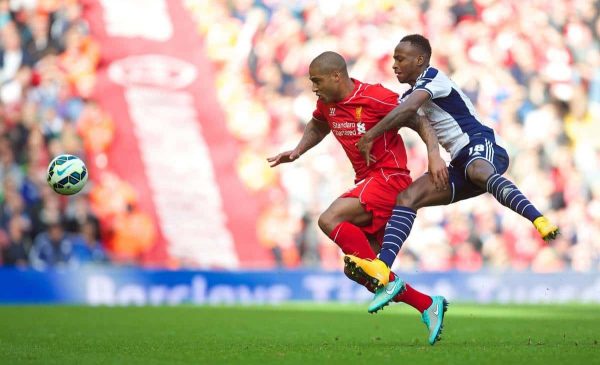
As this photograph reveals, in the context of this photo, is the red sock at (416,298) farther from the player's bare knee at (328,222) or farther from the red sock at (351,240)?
the player's bare knee at (328,222)

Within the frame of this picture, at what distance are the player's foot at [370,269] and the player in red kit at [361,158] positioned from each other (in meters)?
0.50

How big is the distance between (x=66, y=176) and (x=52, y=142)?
875 centimetres

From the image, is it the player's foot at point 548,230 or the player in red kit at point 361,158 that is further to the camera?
the player in red kit at point 361,158

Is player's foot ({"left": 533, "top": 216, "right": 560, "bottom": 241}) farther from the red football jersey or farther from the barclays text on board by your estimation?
the barclays text on board

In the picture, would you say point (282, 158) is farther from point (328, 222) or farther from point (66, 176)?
point (66, 176)

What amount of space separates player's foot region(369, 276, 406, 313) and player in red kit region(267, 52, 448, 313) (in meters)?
0.33

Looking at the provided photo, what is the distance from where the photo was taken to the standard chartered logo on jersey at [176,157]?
1738cm

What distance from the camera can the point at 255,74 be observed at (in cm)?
1844

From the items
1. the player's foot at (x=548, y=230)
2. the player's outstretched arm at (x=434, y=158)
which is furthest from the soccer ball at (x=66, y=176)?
the player's foot at (x=548, y=230)

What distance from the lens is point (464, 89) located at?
1897 cm

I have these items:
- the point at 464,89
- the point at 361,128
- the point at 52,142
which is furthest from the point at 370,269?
the point at 464,89

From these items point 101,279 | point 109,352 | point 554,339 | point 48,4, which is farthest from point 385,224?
point 48,4

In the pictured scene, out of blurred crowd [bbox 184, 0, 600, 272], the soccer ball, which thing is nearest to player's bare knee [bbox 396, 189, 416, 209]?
the soccer ball

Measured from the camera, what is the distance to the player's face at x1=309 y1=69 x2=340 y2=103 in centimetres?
712
